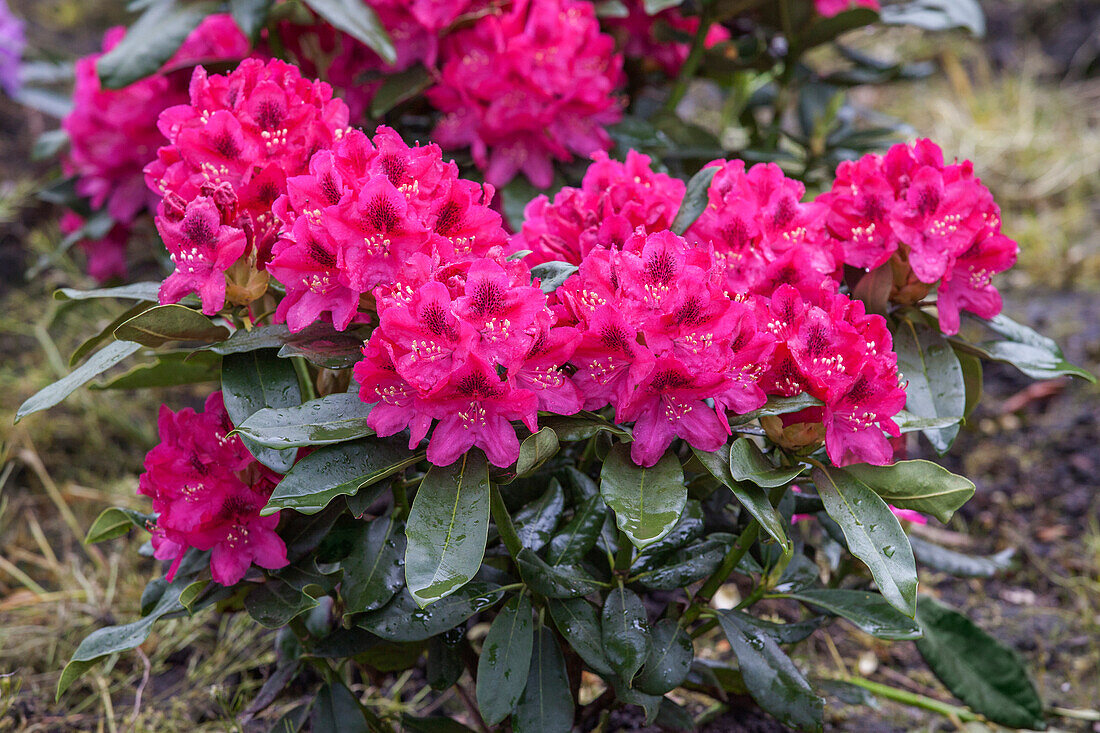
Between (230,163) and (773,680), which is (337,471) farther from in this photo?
(773,680)

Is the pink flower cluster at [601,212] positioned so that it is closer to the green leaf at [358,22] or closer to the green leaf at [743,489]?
Result: the green leaf at [743,489]

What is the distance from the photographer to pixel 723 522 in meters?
1.27

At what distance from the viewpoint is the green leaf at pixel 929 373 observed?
1.17 meters

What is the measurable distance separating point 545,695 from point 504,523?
0.24 metres

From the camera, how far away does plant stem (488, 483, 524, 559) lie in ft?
3.34

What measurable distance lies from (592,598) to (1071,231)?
96.7 inches

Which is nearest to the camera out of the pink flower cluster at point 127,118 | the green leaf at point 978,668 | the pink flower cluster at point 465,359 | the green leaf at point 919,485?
the pink flower cluster at point 465,359

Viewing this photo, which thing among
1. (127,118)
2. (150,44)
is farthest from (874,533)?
(127,118)

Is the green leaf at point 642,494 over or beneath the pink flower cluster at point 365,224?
beneath

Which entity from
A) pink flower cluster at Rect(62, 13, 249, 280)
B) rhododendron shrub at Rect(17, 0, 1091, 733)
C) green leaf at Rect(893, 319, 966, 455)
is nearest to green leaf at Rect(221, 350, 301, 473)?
rhododendron shrub at Rect(17, 0, 1091, 733)

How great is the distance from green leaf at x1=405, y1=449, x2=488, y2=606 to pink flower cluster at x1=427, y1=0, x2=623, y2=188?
820 mm

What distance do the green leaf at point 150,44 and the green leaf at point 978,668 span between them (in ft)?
5.17

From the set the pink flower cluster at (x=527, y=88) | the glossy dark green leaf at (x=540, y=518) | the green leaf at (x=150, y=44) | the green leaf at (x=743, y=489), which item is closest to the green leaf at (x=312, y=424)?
the glossy dark green leaf at (x=540, y=518)

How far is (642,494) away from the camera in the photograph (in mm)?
926
